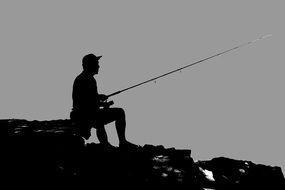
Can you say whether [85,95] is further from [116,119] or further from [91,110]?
[116,119]

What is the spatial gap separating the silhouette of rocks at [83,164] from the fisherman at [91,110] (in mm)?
551

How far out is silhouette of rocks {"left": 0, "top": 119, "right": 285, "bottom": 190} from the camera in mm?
8977

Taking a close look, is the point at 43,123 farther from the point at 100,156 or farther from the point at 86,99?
the point at 100,156

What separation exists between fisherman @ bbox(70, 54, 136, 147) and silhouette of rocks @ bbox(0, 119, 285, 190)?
1.81 ft

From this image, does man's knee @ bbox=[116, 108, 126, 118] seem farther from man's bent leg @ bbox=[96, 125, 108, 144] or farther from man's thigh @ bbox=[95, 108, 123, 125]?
man's bent leg @ bbox=[96, 125, 108, 144]

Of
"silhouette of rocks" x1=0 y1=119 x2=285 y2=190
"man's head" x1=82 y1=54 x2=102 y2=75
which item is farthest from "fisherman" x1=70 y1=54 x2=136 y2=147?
"silhouette of rocks" x1=0 y1=119 x2=285 y2=190

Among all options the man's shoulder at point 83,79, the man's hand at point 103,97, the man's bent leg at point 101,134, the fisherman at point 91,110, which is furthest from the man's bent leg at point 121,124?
the man's shoulder at point 83,79

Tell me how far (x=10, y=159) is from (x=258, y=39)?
12810 mm

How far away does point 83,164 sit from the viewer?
9.91 meters

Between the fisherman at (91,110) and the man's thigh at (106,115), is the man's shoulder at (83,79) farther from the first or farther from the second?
the man's thigh at (106,115)

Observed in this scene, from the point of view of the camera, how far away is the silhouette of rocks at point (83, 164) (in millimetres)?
8977

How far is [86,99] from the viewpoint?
501 inches

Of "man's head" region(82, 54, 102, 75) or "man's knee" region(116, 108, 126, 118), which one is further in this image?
"man's head" region(82, 54, 102, 75)

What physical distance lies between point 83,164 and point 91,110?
2.98 meters
